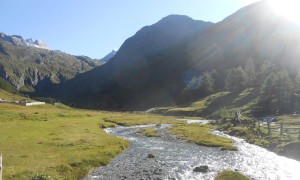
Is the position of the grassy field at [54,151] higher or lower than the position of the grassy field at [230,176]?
higher

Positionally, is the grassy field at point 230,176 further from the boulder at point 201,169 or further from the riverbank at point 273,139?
the riverbank at point 273,139

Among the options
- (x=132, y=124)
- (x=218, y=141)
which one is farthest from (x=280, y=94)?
(x=218, y=141)

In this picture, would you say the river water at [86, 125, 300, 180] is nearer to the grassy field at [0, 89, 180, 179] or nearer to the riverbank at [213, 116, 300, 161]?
the riverbank at [213, 116, 300, 161]

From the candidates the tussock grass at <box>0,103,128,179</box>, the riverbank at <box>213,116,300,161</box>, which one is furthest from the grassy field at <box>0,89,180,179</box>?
the riverbank at <box>213,116,300,161</box>

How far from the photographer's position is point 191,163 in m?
51.8

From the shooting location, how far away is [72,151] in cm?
5559

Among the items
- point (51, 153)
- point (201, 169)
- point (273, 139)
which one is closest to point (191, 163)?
point (201, 169)

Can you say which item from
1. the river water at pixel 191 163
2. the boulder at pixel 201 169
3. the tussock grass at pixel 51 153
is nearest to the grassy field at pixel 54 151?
the tussock grass at pixel 51 153

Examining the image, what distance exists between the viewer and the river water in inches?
1714

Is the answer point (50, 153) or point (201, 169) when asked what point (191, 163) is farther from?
point (50, 153)

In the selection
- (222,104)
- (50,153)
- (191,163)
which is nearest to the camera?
(191,163)

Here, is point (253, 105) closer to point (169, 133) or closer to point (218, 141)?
point (169, 133)

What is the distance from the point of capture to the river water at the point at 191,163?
4353 cm

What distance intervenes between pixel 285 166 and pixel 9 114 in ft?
292
